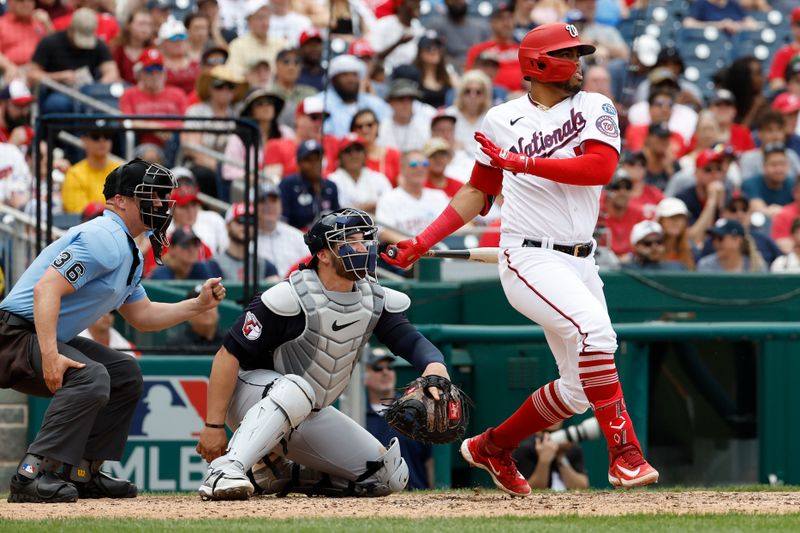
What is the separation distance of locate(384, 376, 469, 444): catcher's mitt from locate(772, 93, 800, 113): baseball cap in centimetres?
857

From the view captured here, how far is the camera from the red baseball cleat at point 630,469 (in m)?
5.27

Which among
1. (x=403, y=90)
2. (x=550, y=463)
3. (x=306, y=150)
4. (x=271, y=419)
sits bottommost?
(x=550, y=463)

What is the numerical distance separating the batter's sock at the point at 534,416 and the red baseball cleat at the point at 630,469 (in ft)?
1.20

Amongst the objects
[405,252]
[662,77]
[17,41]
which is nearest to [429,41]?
[662,77]

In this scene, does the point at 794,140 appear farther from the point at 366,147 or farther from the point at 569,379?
the point at 569,379

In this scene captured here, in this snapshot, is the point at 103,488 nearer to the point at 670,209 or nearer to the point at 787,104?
Result: the point at 670,209

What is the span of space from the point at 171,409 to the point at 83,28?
4626mm

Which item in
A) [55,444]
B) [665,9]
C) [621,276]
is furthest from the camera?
[665,9]

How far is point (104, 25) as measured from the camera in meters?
12.6

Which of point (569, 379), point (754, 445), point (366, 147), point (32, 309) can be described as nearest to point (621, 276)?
point (754, 445)

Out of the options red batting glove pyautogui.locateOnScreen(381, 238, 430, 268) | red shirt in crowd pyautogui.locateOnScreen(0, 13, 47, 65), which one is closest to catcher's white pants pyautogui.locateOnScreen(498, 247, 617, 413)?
red batting glove pyautogui.locateOnScreen(381, 238, 430, 268)

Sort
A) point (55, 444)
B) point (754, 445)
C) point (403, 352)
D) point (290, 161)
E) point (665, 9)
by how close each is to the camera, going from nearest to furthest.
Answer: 1. point (55, 444)
2. point (403, 352)
3. point (754, 445)
4. point (290, 161)
5. point (665, 9)

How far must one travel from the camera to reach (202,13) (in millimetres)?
12617

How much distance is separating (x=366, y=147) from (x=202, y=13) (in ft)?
7.85
